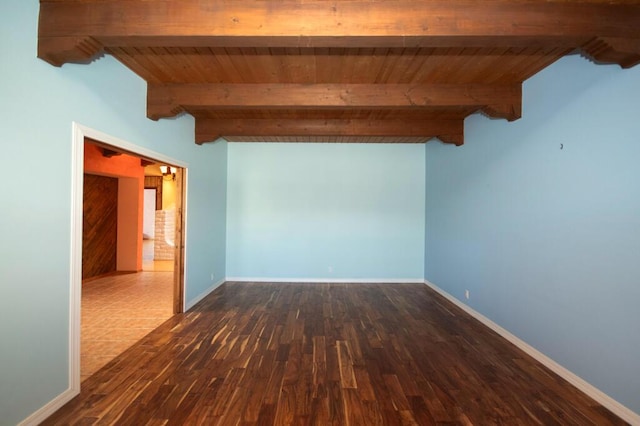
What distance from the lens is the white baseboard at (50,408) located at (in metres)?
1.81

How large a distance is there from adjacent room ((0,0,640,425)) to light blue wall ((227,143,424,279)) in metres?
1.08

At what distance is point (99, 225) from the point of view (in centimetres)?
616

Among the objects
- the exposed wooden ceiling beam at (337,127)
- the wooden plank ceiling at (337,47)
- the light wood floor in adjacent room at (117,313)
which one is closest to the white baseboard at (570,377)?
the wooden plank ceiling at (337,47)

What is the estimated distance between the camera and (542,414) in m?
2.01

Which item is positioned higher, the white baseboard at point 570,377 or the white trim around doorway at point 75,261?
the white trim around doorway at point 75,261

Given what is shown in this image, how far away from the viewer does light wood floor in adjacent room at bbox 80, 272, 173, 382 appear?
2837mm

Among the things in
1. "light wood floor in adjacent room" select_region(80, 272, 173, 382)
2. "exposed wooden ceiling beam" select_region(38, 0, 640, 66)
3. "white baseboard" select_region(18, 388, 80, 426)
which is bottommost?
"light wood floor in adjacent room" select_region(80, 272, 173, 382)

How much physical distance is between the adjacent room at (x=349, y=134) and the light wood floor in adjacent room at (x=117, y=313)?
0.32 feet

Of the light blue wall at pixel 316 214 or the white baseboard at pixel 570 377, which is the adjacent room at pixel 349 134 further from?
the light blue wall at pixel 316 214

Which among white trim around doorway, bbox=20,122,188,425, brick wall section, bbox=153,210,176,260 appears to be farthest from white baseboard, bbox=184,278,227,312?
brick wall section, bbox=153,210,176,260

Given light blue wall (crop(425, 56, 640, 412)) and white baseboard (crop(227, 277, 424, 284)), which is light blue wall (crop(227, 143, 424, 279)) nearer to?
white baseboard (crop(227, 277, 424, 284))

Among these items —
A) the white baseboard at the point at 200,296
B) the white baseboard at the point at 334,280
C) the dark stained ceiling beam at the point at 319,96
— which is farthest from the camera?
the white baseboard at the point at 334,280

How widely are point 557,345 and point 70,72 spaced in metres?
4.65

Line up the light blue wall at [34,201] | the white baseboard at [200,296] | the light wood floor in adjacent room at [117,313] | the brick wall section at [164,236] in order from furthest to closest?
the brick wall section at [164,236] → the white baseboard at [200,296] → the light wood floor in adjacent room at [117,313] → the light blue wall at [34,201]
